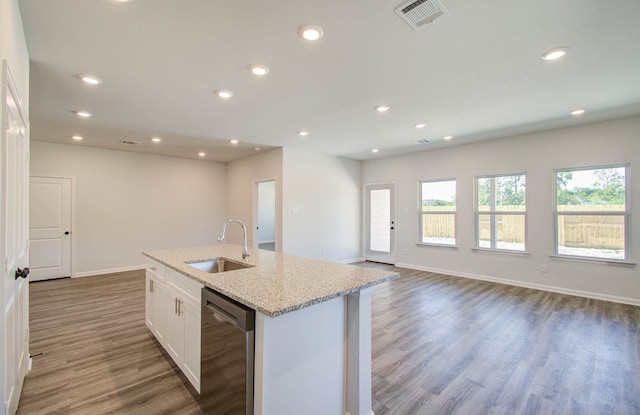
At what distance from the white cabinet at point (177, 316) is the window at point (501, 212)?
208 inches

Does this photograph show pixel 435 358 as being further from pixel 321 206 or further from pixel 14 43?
pixel 321 206

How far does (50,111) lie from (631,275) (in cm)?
810

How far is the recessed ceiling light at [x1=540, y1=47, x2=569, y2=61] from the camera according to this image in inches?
92.0

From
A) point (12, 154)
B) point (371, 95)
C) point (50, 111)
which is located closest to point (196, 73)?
→ point (12, 154)

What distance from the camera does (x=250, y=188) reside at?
6.74 m

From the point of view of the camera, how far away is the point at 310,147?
A: 599 cm

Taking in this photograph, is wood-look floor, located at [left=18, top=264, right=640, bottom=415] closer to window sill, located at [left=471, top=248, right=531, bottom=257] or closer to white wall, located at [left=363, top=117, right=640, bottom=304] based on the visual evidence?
white wall, located at [left=363, top=117, right=640, bottom=304]

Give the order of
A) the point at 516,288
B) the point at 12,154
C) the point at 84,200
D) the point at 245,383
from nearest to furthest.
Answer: the point at 245,383 < the point at 12,154 < the point at 516,288 < the point at 84,200

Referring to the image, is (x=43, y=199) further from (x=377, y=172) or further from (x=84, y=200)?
(x=377, y=172)

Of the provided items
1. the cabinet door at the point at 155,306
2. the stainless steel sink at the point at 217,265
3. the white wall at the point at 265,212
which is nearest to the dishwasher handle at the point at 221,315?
the stainless steel sink at the point at 217,265

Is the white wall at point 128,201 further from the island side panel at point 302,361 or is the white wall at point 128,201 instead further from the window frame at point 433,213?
the island side panel at point 302,361

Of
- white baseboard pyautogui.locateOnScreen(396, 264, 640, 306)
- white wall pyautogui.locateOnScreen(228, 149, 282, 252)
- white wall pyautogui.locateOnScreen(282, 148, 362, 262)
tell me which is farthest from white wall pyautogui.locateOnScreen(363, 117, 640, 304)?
white wall pyautogui.locateOnScreen(228, 149, 282, 252)

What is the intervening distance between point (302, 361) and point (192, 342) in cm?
97

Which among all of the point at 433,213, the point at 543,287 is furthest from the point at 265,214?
the point at 543,287
